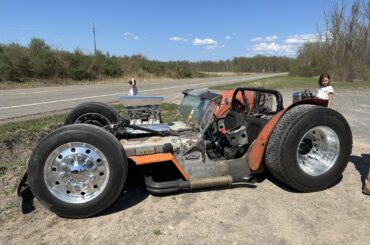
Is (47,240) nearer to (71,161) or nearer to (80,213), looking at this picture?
(80,213)

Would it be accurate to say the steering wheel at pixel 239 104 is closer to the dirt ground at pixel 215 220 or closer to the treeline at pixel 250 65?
the dirt ground at pixel 215 220

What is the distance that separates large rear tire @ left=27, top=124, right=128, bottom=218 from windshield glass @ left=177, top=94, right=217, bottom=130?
50.6 inches

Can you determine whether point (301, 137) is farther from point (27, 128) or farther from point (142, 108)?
point (27, 128)

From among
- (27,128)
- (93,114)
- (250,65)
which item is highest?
(250,65)

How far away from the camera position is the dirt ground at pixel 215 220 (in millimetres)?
3133

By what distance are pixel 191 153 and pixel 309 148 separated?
1.62 m

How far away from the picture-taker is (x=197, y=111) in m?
4.62

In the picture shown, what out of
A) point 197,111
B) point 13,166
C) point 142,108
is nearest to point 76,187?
point 197,111

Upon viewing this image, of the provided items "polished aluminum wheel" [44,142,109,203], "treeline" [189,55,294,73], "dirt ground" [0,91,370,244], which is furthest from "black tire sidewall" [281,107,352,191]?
"treeline" [189,55,294,73]

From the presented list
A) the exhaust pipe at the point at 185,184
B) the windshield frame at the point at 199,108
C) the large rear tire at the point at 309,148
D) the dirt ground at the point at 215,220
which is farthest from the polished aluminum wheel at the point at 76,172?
the large rear tire at the point at 309,148

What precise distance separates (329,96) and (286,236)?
4.72 metres

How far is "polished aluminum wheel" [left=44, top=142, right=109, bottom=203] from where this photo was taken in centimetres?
335

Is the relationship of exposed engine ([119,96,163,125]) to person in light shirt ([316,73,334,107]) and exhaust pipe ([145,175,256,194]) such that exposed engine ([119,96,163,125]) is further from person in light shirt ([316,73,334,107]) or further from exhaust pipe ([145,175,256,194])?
person in light shirt ([316,73,334,107])

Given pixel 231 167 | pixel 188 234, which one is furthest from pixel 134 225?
pixel 231 167
